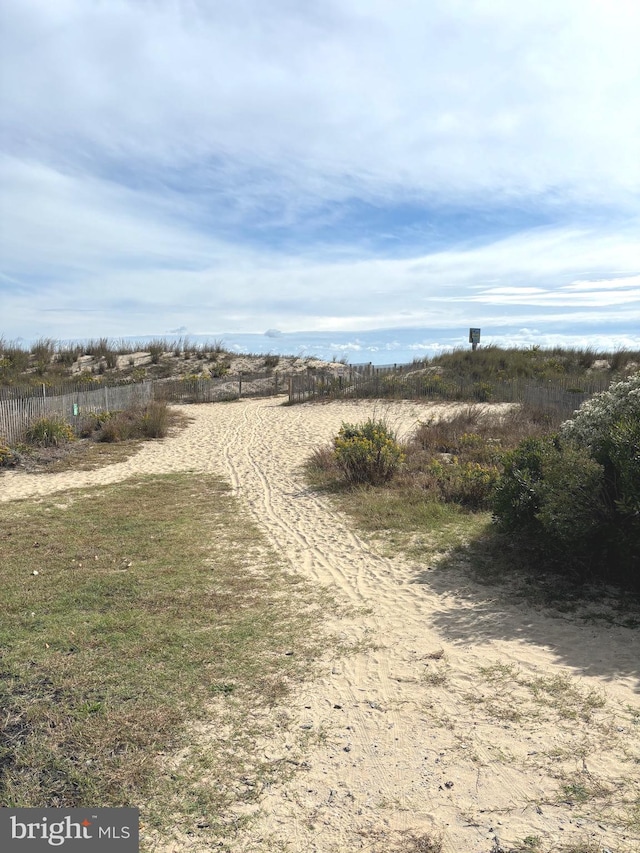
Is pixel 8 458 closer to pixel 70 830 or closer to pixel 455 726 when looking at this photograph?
pixel 70 830

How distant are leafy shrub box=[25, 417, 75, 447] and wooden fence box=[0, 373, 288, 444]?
0.68 feet

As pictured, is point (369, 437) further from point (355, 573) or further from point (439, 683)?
point (439, 683)

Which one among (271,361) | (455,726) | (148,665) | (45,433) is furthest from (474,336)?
(455,726)

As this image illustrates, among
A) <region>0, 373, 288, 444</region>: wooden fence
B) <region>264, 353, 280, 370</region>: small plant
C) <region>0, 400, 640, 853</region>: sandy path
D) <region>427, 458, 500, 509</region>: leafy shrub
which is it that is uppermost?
<region>264, 353, 280, 370</region>: small plant

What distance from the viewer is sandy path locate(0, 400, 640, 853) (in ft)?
9.23

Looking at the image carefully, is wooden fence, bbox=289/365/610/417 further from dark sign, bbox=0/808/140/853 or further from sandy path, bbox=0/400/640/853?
dark sign, bbox=0/808/140/853

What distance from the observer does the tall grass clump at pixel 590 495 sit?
549 centimetres

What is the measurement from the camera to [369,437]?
449 inches

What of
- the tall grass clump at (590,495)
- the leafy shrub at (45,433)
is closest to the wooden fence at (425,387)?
the tall grass clump at (590,495)

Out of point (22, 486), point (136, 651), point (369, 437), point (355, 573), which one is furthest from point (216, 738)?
point (22, 486)

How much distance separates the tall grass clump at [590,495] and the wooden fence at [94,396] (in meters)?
12.0

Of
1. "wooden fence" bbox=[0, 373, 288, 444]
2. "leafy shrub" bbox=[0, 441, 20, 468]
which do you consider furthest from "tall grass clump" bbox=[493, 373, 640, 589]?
"wooden fence" bbox=[0, 373, 288, 444]

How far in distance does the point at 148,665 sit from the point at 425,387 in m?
21.5

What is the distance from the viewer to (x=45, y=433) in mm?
14797
